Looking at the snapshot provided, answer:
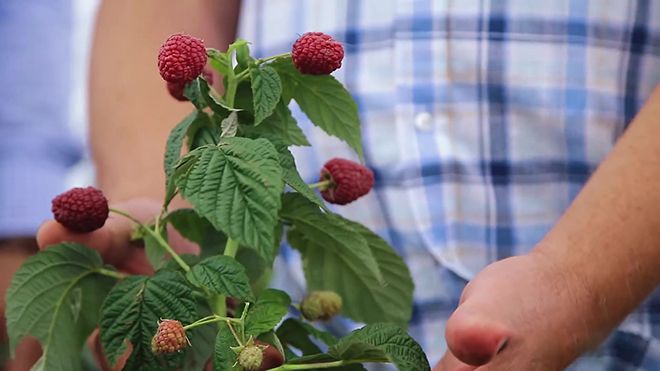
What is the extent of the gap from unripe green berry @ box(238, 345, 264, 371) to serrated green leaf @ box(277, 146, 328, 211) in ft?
0.23

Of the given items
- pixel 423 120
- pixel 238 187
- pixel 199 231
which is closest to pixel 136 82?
pixel 423 120

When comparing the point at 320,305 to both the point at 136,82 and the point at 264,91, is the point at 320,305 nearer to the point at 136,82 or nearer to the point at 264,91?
the point at 264,91

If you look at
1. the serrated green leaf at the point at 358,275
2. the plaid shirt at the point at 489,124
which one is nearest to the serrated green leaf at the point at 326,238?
the serrated green leaf at the point at 358,275

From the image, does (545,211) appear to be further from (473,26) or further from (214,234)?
(214,234)

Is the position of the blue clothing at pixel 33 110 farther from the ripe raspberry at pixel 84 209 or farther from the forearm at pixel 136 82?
the ripe raspberry at pixel 84 209

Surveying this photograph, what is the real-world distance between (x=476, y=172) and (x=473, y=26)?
10cm

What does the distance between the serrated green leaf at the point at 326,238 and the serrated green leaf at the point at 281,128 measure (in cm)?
3

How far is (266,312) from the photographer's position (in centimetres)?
50

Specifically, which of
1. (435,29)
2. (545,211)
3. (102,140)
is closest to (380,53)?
(435,29)

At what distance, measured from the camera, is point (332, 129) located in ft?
1.84

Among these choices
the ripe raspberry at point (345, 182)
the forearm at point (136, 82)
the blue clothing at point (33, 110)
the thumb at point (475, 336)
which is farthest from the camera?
the blue clothing at point (33, 110)

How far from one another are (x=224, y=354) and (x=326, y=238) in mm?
105

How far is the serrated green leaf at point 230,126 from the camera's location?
0.50 m

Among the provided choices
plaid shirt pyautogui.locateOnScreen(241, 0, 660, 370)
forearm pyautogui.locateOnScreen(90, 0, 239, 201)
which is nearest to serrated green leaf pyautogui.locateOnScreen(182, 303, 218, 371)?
plaid shirt pyautogui.locateOnScreen(241, 0, 660, 370)
